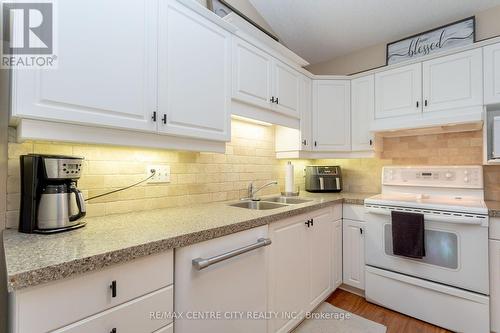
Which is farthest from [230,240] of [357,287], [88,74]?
[357,287]

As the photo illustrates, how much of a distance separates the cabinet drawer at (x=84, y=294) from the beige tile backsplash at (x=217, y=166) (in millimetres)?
609

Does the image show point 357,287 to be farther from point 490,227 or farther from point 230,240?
point 230,240

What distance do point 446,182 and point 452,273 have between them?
0.83 metres

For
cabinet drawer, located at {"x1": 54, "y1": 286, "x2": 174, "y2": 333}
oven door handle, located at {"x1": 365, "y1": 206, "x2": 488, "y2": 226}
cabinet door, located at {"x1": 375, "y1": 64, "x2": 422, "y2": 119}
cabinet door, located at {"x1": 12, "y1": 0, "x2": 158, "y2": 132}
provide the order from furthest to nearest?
1. cabinet door, located at {"x1": 375, "y1": 64, "x2": 422, "y2": 119}
2. oven door handle, located at {"x1": 365, "y1": 206, "x2": 488, "y2": 226}
3. cabinet door, located at {"x1": 12, "y1": 0, "x2": 158, "y2": 132}
4. cabinet drawer, located at {"x1": 54, "y1": 286, "x2": 174, "y2": 333}

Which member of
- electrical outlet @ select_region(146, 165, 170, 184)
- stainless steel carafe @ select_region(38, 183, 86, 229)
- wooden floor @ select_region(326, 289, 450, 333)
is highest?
electrical outlet @ select_region(146, 165, 170, 184)

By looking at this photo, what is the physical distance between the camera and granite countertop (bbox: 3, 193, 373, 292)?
2.25 feet

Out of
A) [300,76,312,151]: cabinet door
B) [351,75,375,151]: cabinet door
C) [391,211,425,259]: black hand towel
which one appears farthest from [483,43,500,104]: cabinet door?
[300,76,312,151]: cabinet door

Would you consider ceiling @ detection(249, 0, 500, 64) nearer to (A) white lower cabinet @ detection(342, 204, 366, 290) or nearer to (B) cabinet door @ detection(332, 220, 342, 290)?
(A) white lower cabinet @ detection(342, 204, 366, 290)

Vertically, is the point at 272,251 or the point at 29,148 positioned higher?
the point at 29,148

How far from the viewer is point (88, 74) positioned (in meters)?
1.02

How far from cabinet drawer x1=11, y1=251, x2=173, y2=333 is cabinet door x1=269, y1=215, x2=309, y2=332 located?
2.55 feet

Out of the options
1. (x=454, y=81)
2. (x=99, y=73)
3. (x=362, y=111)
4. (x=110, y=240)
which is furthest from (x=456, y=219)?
(x=99, y=73)

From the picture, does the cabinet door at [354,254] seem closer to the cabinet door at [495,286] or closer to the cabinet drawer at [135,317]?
the cabinet door at [495,286]

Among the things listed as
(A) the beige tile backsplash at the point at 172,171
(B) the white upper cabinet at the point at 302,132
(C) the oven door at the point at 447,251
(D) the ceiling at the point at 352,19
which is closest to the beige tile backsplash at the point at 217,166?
(A) the beige tile backsplash at the point at 172,171
